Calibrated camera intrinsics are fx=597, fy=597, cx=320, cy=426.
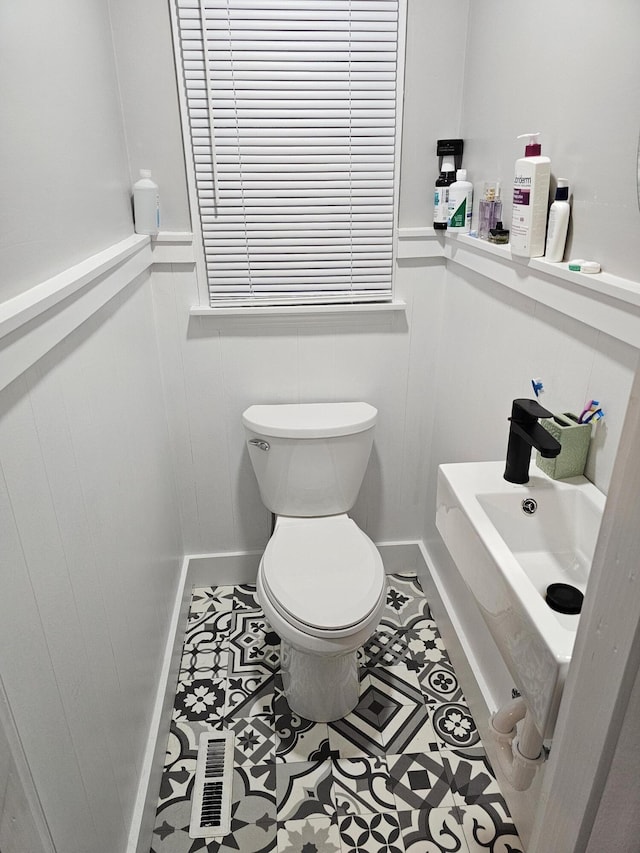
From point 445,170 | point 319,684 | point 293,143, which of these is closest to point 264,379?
point 293,143

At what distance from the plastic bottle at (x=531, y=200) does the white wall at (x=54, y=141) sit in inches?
36.0

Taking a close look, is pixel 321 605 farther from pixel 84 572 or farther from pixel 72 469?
pixel 72 469

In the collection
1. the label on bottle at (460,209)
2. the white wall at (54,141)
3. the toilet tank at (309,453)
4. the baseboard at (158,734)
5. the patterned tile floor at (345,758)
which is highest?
the white wall at (54,141)

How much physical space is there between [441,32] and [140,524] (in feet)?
5.33

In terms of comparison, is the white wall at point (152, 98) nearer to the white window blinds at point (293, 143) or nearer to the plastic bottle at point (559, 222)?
the white window blinds at point (293, 143)

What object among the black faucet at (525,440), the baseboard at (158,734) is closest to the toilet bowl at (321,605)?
the baseboard at (158,734)

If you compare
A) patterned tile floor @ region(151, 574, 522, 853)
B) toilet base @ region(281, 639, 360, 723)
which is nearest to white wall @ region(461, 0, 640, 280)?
toilet base @ region(281, 639, 360, 723)

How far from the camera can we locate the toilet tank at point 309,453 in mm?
1896

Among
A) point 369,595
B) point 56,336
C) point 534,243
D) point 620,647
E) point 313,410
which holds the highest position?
point 534,243

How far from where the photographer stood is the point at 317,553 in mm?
1759

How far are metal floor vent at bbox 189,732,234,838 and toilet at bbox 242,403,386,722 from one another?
236mm

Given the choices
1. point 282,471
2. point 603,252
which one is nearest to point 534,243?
point 603,252

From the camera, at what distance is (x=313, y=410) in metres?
2.00

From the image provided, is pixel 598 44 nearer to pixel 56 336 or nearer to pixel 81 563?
pixel 56 336
